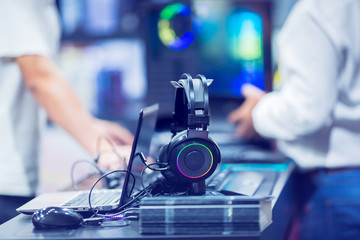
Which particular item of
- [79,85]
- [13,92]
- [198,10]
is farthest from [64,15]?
[13,92]

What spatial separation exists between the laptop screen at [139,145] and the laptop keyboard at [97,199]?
1.6 inches

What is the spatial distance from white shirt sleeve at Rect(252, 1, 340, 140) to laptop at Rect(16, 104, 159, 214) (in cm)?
43

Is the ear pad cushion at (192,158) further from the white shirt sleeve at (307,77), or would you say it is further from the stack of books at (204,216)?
the white shirt sleeve at (307,77)

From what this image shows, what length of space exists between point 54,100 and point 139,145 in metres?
0.43

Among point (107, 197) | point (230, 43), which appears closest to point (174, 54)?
point (230, 43)

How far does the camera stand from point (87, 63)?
125 inches

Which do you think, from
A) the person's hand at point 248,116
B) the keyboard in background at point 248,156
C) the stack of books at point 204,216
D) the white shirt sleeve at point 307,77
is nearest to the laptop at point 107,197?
the stack of books at point 204,216

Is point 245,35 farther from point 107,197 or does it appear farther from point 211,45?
point 107,197

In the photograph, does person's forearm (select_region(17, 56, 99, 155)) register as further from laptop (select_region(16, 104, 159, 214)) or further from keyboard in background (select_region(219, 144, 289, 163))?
keyboard in background (select_region(219, 144, 289, 163))

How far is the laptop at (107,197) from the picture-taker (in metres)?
1.03

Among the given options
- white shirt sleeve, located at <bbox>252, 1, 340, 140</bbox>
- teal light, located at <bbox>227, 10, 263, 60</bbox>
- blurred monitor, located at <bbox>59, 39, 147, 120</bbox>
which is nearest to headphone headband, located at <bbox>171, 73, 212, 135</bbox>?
white shirt sleeve, located at <bbox>252, 1, 340, 140</bbox>

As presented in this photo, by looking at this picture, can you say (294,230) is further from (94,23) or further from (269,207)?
(94,23)

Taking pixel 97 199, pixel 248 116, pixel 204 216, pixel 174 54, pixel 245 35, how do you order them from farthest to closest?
pixel 174 54 < pixel 245 35 < pixel 248 116 < pixel 97 199 < pixel 204 216

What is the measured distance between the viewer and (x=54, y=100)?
1.52 metres
